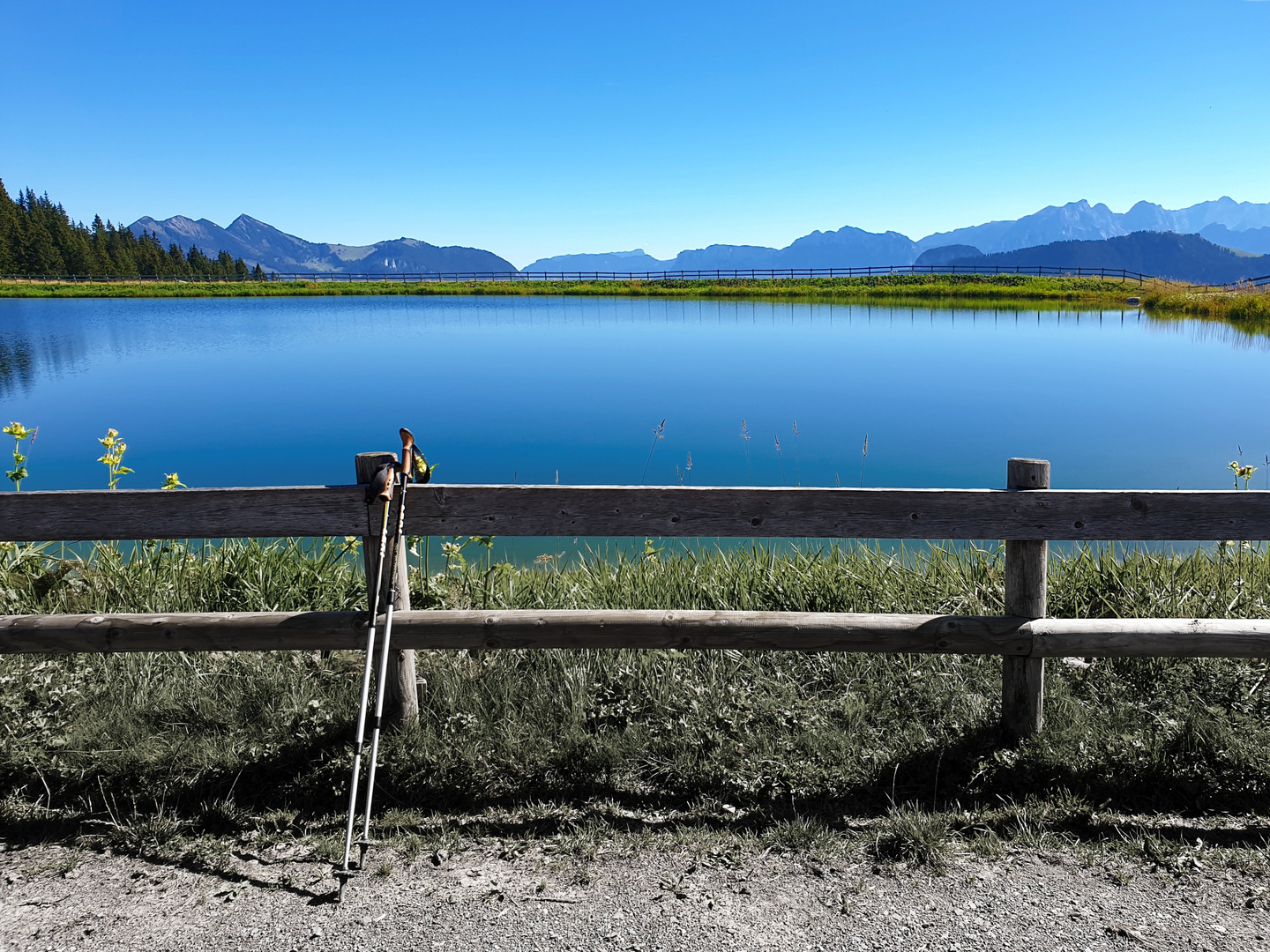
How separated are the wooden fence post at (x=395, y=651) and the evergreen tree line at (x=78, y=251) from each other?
144373 mm

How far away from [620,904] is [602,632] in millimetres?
1212

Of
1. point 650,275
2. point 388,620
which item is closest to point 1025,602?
point 388,620

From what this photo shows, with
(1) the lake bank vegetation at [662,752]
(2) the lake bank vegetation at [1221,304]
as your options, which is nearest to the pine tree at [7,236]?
(2) the lake bank vegetation at [1221,304]

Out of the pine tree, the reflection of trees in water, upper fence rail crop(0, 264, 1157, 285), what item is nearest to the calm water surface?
the reflection of trees in water

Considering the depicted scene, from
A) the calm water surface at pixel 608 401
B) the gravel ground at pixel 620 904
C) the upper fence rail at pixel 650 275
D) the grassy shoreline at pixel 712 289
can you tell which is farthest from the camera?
the upper fence rail at pixel 650 275

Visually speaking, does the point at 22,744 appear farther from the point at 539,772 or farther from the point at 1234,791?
the point at 1234,791

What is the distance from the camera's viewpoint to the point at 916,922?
9.97 feet

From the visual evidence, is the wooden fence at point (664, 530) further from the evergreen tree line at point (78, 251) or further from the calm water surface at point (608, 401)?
the evergreen tree line at point (78, 251)

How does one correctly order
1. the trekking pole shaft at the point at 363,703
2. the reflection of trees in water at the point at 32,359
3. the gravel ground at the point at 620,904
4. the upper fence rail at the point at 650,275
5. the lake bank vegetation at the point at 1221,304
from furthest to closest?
the upper fence rail at the point at 650,275 → the lake bank vegetation at the point at 1221,304 → the reflection of trees in water at the point at 32,359 → the trekking pole shaft at the point at 363,703 → the gravel ground at the point at 620,904

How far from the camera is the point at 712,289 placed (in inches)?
3524

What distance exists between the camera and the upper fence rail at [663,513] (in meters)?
3.92

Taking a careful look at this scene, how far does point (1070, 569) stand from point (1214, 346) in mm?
35968

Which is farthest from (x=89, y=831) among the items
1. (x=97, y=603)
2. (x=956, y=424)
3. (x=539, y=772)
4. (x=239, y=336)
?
(x=239, y=336)

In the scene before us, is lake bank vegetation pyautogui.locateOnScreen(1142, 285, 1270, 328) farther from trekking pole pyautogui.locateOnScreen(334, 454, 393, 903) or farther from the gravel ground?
trekking pole pyautogui.locateOnScreen(334, 454, 393, 903)
